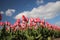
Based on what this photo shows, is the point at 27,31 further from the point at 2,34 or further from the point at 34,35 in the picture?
the point at 2,34

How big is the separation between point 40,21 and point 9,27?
580mm

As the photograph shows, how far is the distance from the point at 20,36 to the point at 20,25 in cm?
36

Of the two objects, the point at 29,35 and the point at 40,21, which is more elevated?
the point at 40,21

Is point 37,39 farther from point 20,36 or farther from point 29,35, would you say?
point 20,36

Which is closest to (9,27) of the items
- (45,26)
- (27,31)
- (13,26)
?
(13,26)

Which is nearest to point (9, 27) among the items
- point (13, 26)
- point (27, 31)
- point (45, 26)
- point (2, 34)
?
point (13, 26)

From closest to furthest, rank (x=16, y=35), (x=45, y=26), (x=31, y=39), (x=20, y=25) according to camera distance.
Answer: (x=16, y=35)
(x=31, y=39)
(x=20, y=25)
(x=45, y=26)

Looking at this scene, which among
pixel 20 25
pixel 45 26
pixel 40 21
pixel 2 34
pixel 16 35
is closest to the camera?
pixel 2 34

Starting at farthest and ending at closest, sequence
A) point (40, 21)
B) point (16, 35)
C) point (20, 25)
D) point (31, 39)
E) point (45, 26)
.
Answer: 1. point (45, 26)
2. point (40, 21)
3. point (20, 25)
4. point (31, 39)
5. point (16, 35)

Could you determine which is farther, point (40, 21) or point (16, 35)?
point (40, 21)

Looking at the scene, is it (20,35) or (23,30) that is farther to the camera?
(23,30)

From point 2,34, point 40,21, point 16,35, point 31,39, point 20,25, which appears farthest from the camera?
point 40,21

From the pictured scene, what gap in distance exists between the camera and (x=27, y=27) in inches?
129

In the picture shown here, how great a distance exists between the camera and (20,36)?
113 inches
